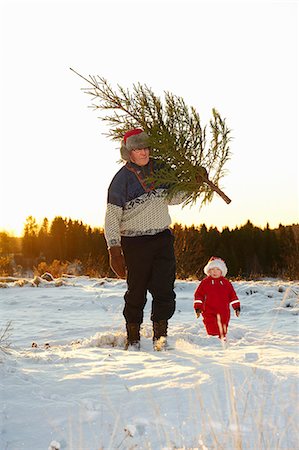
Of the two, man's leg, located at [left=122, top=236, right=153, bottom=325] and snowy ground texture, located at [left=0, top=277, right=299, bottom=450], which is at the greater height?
man's leg, located at [left=122, top=236, right=153, bottom=325]

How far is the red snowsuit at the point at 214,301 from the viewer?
538 centimetres

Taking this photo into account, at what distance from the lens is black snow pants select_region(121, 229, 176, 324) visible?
178 inches

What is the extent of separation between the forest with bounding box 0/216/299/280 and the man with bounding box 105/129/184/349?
49.3 ft

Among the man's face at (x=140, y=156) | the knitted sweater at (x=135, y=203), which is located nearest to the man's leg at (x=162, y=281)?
the knitted sweater at (x=135, y=203)

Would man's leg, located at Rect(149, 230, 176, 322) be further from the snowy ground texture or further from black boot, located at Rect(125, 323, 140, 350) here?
the snowy ground texture

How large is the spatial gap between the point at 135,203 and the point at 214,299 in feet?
5.19

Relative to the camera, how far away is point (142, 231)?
4.52m

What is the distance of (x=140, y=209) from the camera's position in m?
4.52

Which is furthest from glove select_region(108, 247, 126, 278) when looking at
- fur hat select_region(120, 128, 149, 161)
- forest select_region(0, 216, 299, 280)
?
forest select_region(0, 216, 299, 280)

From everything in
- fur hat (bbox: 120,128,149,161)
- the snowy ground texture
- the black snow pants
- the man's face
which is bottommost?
the snowy ground texture

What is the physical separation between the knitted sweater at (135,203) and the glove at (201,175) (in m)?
0.76

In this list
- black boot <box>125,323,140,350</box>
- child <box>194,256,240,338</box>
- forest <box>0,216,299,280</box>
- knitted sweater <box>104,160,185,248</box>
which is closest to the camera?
knitted sweater <box>104,160,185,248</box>

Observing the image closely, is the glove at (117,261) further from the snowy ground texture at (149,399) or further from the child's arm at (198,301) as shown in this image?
the child's arm at (198,301)

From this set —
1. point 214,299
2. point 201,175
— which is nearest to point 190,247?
point 214,299
